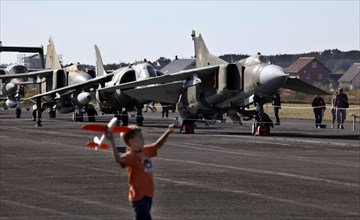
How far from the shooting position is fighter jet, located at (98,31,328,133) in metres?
31.2

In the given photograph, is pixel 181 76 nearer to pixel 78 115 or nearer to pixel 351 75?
pixel 78 115

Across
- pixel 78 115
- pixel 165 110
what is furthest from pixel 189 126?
pixel 165 110

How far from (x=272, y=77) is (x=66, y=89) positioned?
1501 cm

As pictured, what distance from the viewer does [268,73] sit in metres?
30.6

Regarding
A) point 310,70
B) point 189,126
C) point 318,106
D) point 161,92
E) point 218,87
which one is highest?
point 310,70

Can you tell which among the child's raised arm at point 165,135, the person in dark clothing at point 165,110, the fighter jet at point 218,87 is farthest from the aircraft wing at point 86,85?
the child's raised arm at point 165,135

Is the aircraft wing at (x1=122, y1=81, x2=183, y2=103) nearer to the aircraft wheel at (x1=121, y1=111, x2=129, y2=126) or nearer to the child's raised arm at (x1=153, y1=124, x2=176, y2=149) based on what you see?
the aircraft wheel at (x1=121, y1=111, x2=129, y2=126)

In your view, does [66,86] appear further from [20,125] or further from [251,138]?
[251,138]

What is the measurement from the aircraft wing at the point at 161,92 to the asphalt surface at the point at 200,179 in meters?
3.44

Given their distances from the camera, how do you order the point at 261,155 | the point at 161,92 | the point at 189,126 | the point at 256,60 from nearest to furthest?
the point at 261,155, the point at 256,60, the point at 189,126, the point at 161,92

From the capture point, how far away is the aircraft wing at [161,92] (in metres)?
35.1

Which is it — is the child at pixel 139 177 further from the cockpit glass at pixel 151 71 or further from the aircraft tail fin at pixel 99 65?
the aircraft tail fin at pixel 99 65

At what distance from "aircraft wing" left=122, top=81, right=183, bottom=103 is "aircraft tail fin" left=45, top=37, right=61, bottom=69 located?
1572 centimetres

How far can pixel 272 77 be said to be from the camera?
30516mm
